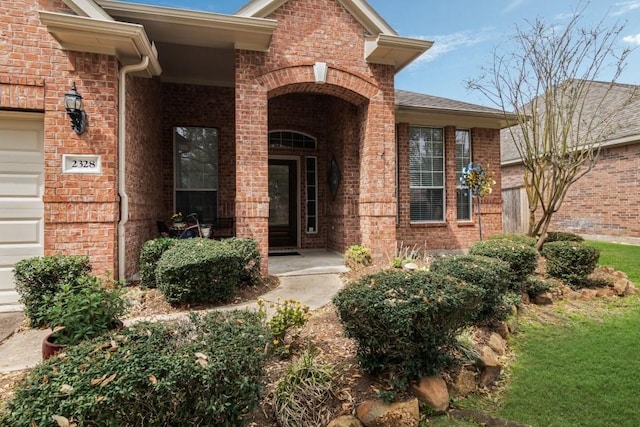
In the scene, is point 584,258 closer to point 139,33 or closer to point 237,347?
point 237,347

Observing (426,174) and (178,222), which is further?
(426,174)

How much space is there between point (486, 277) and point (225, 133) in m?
6.55

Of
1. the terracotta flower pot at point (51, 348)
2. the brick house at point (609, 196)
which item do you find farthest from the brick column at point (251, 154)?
the brick house at point (609, 196)

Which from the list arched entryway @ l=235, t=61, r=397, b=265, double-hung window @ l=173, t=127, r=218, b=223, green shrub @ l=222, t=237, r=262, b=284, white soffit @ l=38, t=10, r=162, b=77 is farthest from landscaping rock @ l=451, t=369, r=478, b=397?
double-hung window @ l=173, t=127, r=218, b=223

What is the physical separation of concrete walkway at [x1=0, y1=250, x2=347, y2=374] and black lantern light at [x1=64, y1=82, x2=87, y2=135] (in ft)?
8.62

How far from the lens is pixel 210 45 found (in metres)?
5.99

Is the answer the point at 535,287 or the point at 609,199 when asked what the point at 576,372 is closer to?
the point at 535,287

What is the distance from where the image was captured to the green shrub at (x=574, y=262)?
5895 millimetres

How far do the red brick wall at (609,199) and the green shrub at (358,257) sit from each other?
10262mm

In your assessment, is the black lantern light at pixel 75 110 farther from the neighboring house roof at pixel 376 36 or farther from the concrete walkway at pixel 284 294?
the neighboring house roof at pixel 376 36

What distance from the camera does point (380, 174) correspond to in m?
6.68

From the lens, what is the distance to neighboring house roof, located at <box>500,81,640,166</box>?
11078mm

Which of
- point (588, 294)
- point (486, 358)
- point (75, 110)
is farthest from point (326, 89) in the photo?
point (588, 294)

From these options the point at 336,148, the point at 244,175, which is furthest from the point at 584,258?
the point at 244,175
